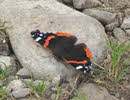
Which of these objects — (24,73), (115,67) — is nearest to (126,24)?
(115,67)

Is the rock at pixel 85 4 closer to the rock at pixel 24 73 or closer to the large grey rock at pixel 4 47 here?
the large grey rock at pixel 4 47

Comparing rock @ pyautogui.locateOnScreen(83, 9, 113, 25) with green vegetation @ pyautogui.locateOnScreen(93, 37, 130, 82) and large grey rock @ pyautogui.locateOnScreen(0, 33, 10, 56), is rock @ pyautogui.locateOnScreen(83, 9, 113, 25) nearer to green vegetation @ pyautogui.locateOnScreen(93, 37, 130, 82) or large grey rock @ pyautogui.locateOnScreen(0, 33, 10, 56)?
green vegetation @ pyautogui.locateOnScreen(93, 37, 130, 82)

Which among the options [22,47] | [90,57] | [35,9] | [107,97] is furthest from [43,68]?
[35,9]

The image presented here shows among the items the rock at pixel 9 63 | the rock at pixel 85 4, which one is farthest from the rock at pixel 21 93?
the rock at pixel 85 4

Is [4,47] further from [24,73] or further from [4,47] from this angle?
[24,73]

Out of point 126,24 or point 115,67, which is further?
point 126,24

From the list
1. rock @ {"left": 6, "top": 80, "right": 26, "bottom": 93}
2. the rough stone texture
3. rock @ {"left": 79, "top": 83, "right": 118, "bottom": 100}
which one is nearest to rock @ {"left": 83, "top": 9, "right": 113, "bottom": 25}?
the rough stone texture

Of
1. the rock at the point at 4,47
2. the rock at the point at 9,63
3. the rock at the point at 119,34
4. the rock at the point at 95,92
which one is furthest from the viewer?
the rock at the point at 119,34

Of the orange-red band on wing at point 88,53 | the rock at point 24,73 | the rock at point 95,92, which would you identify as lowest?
the rock at point 95,92
